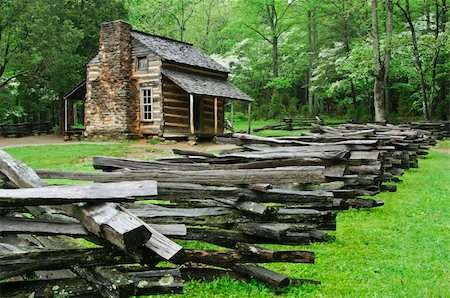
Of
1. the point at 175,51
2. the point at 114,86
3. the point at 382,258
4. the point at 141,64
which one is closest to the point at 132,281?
the point at 382,258

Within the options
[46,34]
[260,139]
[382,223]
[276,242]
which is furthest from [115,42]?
[276,242]

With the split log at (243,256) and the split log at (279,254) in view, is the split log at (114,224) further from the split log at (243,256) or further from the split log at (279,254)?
the split log at (279,254)

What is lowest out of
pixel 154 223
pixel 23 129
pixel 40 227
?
pixel 154 223

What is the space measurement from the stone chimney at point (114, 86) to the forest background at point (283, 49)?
3849 mm

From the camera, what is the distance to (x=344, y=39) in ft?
119

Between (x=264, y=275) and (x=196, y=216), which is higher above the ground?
(x=196, y=216)

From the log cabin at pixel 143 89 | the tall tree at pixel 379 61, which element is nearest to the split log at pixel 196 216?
the log cabin at pixel 143 89

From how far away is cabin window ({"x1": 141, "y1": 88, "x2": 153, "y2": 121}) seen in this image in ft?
81.6

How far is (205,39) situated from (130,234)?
153ft

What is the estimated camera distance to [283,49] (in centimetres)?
4362

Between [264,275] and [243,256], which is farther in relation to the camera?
[243,256]

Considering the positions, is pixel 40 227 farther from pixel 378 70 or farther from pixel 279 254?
pixel 378 70

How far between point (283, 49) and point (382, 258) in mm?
39951

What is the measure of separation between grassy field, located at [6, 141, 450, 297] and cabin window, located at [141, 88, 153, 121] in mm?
17270
